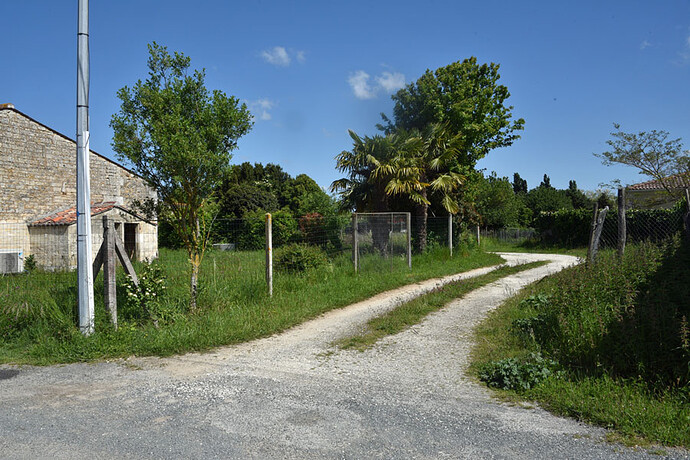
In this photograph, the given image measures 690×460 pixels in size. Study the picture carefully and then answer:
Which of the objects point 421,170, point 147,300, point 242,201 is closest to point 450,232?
point 421,170

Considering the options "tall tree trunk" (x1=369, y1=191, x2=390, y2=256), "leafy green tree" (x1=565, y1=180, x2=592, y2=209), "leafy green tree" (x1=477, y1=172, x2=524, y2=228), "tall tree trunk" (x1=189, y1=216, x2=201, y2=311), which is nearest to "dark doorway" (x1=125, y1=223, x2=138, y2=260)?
"tall tree trunk" (x1=369, y1=191, x2=390, y2=256)

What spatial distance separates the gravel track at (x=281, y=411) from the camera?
3277mm

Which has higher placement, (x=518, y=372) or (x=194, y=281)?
(x=194, y=281)

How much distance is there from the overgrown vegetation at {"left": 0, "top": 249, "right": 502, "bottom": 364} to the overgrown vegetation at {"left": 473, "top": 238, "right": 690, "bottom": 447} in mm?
3425

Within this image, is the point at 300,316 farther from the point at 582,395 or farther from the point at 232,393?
the point at 582,395

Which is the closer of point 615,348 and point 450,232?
point 615,348

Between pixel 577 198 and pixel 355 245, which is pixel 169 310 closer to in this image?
pixel 355 245

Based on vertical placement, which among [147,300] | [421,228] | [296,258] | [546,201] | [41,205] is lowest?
[147,300]

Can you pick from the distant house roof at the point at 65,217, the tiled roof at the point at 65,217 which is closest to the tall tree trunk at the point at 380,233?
the distant house roof at the point at 65,217

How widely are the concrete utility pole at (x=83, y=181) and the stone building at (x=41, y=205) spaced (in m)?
11.0

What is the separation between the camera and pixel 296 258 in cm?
1074

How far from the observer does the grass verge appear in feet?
21.3

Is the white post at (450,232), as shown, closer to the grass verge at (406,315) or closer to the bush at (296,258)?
the grass verge at (406,315)

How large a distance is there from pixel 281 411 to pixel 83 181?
449 centimetres
